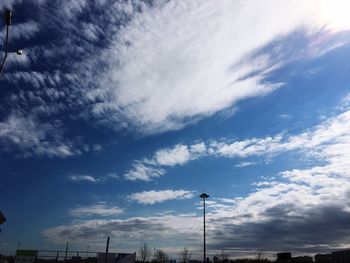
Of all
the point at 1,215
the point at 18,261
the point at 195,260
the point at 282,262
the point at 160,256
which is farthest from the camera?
the point at 160,256

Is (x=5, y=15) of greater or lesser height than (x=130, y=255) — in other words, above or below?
above

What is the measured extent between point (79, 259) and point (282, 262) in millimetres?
23936

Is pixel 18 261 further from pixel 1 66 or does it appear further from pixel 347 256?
pixel 347 256

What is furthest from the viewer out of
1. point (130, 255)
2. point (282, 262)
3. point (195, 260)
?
point (195, 260)

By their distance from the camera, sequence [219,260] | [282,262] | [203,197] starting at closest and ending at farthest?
[282,262] < [203,197] < [219,260]

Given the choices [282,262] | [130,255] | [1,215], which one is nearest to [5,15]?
[1,215]

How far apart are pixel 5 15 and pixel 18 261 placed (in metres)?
31.2

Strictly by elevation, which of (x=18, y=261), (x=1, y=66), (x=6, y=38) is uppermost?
(x=6, y=38)

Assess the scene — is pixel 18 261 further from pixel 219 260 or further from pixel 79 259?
pixel 219 260

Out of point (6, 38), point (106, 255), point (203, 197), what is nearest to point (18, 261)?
point (106, 255)

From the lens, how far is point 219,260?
70375 millimetres

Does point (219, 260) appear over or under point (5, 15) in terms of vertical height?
under

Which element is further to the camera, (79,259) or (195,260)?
(195,260)

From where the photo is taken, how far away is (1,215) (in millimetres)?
13773
